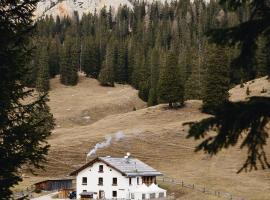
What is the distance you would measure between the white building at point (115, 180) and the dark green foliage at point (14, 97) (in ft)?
182

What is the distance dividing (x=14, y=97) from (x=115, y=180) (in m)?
58.3

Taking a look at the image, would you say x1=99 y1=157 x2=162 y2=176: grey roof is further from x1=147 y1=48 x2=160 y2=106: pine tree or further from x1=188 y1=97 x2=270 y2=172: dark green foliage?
x1=188 y1=97 x2=270 y2=172: dark green foliage

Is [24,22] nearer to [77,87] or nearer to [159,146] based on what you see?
[159,146]

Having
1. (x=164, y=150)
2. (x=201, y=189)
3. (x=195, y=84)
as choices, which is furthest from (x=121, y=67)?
(x=201, y=189)

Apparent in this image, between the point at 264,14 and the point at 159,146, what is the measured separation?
78.4m

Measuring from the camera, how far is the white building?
70050 mm

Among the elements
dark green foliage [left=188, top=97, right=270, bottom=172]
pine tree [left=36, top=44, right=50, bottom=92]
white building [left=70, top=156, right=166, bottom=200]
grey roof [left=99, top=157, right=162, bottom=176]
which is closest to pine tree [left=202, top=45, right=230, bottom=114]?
grey roof [left=99, top=157, right=162, bottom=176]

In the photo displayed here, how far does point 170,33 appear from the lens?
19875cm

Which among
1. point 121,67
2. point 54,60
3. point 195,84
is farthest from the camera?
point 54,60

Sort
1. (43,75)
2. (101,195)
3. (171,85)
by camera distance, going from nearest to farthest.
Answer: (101,195), (171,85), (43,75)

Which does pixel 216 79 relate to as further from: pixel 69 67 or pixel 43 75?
pixel 69 67

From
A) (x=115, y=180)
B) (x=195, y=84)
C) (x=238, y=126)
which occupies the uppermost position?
(x=238, y=126)

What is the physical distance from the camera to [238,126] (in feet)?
26.9

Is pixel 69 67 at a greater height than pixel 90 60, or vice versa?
pixel 90 60
